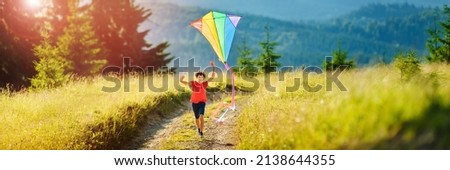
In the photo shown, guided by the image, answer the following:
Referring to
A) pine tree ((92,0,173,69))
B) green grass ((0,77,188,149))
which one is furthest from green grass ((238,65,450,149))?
pine tree ((92,0,173,69))

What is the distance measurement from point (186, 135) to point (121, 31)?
29181 mm

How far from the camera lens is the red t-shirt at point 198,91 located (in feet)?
41.7

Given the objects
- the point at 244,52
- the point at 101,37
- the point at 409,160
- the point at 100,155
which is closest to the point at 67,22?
the point at 101,37

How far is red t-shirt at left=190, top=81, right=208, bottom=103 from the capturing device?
12703 millimetres

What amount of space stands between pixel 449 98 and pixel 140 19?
123 ft

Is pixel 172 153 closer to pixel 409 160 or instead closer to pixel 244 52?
pixel 409 160

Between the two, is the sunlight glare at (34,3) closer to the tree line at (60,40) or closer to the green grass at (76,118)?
the tree line at (60,40)

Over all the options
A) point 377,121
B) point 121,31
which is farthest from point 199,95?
point 121,31

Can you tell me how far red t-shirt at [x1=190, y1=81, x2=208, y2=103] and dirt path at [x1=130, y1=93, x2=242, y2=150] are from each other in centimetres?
87

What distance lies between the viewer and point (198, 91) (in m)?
12.8

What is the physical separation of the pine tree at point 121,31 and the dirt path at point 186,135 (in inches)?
995

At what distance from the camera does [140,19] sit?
42062 millimetres

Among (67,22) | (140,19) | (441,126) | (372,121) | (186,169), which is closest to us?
(441,126)

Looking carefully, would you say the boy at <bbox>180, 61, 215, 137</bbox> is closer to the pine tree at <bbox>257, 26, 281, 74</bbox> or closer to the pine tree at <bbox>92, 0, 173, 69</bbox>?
the pine tree at <bbox>257, 26, 281, 74</bbox>
